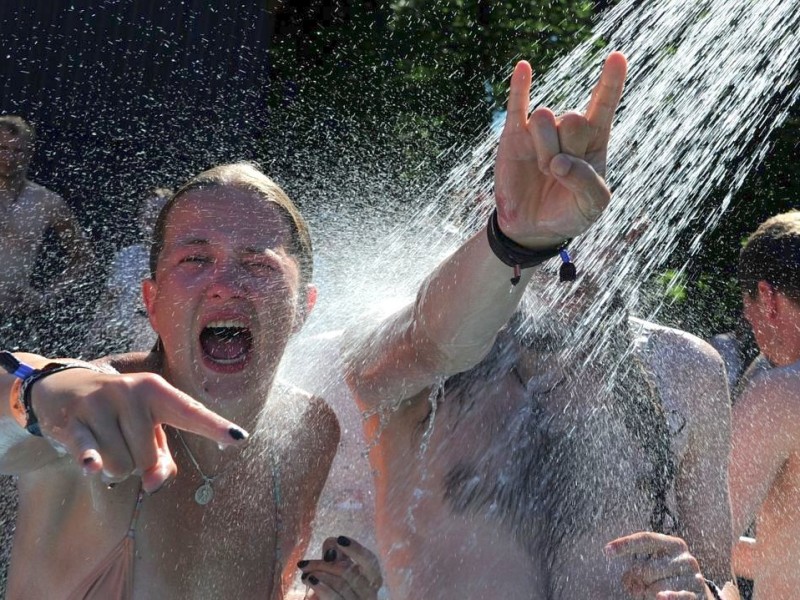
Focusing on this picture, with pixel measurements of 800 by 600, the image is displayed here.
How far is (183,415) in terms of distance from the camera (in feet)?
5.06

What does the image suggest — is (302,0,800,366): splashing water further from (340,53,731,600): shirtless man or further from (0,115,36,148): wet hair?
(0,115,36,148): wet hair

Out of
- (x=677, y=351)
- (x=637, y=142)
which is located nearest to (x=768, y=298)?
(x=677, y=351)

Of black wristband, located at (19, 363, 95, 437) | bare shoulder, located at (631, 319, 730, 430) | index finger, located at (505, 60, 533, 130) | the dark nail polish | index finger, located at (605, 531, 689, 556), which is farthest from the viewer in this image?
bare shoulder, located at (631, 319, 730, 430)

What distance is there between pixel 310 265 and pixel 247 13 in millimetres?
4348

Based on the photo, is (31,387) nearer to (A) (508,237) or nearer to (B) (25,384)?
(B) (25,384)

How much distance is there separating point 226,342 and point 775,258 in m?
1.73

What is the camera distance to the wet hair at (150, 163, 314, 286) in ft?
8.25

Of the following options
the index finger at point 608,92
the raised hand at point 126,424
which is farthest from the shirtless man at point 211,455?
the index finger at point 608,92

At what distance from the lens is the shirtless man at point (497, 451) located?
6.87 feet

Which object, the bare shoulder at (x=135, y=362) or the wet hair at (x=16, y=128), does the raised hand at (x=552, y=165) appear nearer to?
the bare shoulder at (x=135, y=362)

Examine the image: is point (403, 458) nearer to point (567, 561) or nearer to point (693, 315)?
point (567, 561)

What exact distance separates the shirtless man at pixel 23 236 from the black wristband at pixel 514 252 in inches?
116

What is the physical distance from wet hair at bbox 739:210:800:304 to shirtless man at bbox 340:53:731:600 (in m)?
0.97

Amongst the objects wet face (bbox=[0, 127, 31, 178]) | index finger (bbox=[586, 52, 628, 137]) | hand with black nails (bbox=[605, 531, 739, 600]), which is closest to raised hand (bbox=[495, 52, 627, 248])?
index finger (bbox=[586, 52, 628, 137])
